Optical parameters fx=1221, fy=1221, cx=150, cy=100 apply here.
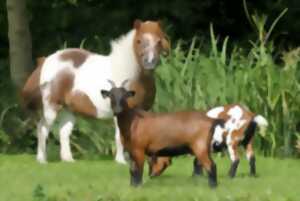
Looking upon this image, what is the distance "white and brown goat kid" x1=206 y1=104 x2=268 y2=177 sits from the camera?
1161cm

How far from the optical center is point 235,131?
38.2ft

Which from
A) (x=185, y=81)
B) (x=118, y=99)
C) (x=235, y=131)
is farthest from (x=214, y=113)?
(x=185, y=81)

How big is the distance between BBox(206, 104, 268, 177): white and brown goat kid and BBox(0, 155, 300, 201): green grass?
8.6 inches

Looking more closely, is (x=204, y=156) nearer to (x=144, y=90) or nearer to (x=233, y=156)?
(x=233, y=156)

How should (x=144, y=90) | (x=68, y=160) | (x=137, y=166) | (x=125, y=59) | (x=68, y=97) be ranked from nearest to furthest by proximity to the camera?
(x=137, y=166) < (x=144, y=90) < (x=125, y=59) < (x=68, y=97) < (x=68, y=160)

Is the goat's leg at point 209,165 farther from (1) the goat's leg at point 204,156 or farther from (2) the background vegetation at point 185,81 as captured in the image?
(2) the background vegetation at point 185,81

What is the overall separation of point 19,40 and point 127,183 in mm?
6411

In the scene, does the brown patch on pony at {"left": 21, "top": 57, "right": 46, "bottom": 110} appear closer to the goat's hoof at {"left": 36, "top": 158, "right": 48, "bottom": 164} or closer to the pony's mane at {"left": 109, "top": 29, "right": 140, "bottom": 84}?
the goat's hoof at {"left": 36, "top": 158, "right": 48, "bottom": 164}

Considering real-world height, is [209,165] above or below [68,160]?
above

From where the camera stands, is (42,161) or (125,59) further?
(42,161)

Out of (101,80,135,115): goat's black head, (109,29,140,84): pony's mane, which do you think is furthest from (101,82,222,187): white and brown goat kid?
(109,29,140,84): pony's mane

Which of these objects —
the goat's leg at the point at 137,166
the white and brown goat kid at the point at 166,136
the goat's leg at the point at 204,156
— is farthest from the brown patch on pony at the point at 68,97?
the goat's leg at the point at 204,156

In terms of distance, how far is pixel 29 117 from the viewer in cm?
1499

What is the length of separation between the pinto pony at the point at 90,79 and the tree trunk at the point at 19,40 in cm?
327
